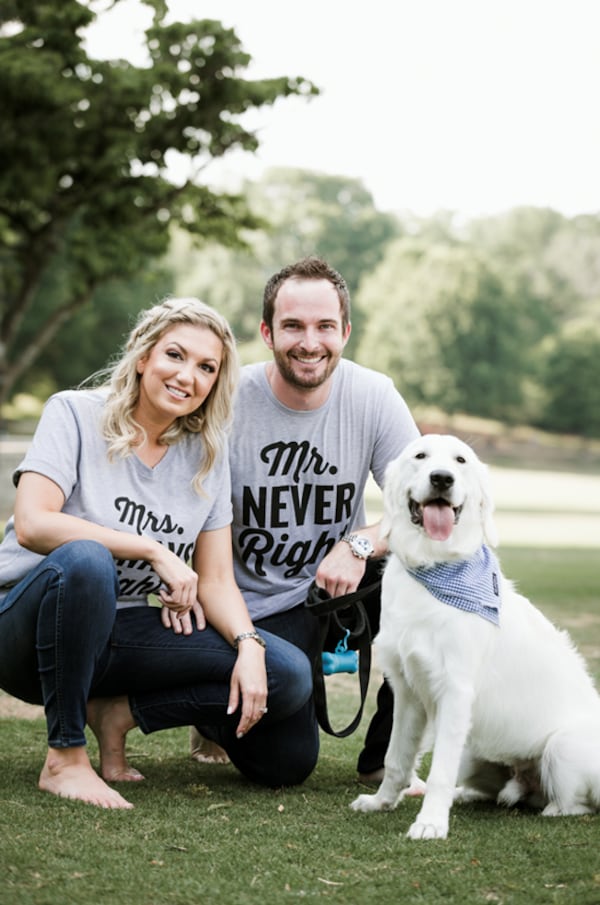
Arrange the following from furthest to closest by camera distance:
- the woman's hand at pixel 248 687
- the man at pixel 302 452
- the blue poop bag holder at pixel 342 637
Result: the man at pixel 302 452
the blue poop bag holder at pixel 342 637
the woman's hand at pixel 248 687

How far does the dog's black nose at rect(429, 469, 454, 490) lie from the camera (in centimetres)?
355

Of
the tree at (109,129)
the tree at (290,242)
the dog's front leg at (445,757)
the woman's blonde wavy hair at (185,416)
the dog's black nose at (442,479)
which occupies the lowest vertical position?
the dog's front leg at (445,757)

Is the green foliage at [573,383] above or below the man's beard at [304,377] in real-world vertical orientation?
above

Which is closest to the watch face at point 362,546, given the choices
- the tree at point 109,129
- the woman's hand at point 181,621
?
the woman's hand at point 181,621

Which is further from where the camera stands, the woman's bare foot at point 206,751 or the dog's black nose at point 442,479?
the woman's bare foot at point 206,751

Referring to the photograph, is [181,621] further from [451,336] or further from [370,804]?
[451,336]

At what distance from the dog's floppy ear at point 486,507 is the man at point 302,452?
0.64m

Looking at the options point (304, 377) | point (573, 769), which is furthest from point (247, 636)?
point (573, 769)

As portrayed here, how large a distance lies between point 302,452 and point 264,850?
1.72m

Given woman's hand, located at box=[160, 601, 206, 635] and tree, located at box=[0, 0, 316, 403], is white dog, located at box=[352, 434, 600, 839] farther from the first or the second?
tree, located at box=[0, 0, 316, 403]

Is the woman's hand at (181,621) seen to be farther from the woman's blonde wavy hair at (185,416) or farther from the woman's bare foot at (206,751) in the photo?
the woman's bare foot at (206,751)

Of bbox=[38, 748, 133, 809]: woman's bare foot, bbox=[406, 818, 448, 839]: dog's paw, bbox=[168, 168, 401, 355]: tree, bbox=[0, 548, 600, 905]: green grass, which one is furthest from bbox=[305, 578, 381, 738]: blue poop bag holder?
bbox=[168, 168, 401, 355]: tree

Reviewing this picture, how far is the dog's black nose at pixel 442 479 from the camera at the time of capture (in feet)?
11.6

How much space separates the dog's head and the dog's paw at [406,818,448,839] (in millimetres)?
827
